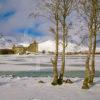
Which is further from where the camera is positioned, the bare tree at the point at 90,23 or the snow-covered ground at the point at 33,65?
the snow-covered ground at the point at 33,65

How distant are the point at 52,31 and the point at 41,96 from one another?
743 cm

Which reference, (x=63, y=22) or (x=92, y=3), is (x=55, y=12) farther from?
(x=92, y=3)

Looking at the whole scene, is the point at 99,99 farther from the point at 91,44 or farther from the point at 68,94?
the point at 91,44

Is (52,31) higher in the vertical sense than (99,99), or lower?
higher

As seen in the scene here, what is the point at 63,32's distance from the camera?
2342cm

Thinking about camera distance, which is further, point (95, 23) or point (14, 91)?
point (95, 23)

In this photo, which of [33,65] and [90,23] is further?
[33,65]

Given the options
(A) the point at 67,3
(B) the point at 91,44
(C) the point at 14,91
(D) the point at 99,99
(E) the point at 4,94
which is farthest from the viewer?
(A) the point at 67,3

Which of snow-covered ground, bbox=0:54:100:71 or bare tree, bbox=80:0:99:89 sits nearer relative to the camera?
bare tree, bbox=80:0:99:89

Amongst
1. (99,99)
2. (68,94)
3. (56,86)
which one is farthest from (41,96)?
(56,86)

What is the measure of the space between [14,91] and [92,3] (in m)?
7.77

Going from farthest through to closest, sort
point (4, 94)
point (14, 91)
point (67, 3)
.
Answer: point (67, 3)
point (14, 91)
point (4, 94)

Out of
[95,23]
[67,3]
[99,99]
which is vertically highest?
[67,3]

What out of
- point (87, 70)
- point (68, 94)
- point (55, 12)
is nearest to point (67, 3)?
point (55, 12)
